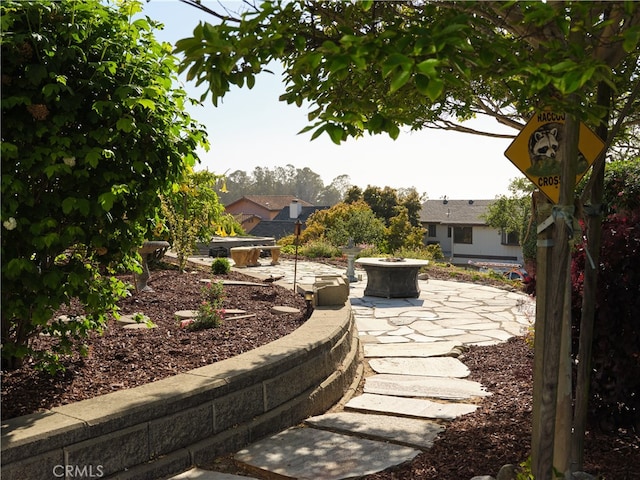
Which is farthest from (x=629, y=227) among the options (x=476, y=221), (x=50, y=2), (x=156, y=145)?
(x=476, y=221)

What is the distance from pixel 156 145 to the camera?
357 cm

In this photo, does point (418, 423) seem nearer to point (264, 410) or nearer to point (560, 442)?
point (264, 410)

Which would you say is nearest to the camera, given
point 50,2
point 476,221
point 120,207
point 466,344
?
point 50,2

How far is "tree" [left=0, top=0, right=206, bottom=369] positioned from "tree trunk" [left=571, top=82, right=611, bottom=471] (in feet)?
7.96

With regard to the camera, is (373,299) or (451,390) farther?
(373,299)

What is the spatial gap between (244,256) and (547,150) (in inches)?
532

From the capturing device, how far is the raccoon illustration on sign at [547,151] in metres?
2.56

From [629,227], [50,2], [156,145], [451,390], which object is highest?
[50,2]

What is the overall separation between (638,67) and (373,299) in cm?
677

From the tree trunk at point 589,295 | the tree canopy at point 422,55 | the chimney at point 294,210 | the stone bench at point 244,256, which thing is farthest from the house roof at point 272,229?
the tree canopy at point 422,55

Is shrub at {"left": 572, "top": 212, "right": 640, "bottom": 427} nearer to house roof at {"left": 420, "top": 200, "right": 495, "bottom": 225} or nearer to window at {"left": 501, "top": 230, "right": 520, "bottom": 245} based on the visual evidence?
window at {"left": 501, "top": 230, "right": 520, "bottom": 245}

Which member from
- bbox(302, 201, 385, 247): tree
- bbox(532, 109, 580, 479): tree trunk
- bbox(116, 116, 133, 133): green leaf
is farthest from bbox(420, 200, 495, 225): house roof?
bbox(532, 109, 580, 479): tree trunk

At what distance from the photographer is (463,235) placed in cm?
4622

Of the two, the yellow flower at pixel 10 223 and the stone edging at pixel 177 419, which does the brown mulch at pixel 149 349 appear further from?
the yellow flower at pixel 10 223
